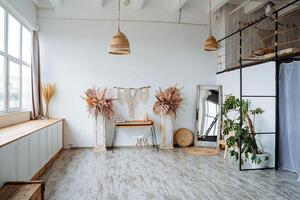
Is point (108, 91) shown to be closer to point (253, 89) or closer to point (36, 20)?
point (36, 20)

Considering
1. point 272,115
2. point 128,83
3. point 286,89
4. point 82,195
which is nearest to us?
point 82,195

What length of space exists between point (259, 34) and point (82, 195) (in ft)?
23.3

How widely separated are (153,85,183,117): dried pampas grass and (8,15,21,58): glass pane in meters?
3.87

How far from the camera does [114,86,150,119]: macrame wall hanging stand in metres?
7.63

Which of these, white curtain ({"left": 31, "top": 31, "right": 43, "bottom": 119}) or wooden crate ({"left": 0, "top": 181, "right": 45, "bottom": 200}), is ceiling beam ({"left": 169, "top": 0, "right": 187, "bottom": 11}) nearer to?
white curtain ({"left": 31, "top": 31, "right": 43, "bottom": 119})

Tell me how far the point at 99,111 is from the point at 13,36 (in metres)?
2.76

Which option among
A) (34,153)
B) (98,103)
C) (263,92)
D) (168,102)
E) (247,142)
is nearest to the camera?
(34,153)

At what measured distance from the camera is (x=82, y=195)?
3.86 meters

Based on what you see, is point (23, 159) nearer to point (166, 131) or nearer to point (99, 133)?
point (99, 133)

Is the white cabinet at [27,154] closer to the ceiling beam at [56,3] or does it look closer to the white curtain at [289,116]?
the ceiling beam at [56,3]

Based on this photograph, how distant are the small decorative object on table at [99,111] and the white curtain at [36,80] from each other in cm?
134

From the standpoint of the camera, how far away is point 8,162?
10.8 ft

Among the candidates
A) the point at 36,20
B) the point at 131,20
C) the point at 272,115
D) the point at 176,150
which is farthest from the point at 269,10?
the point at 36,20

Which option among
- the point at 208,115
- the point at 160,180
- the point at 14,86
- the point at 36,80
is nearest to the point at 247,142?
the point at 160,180
